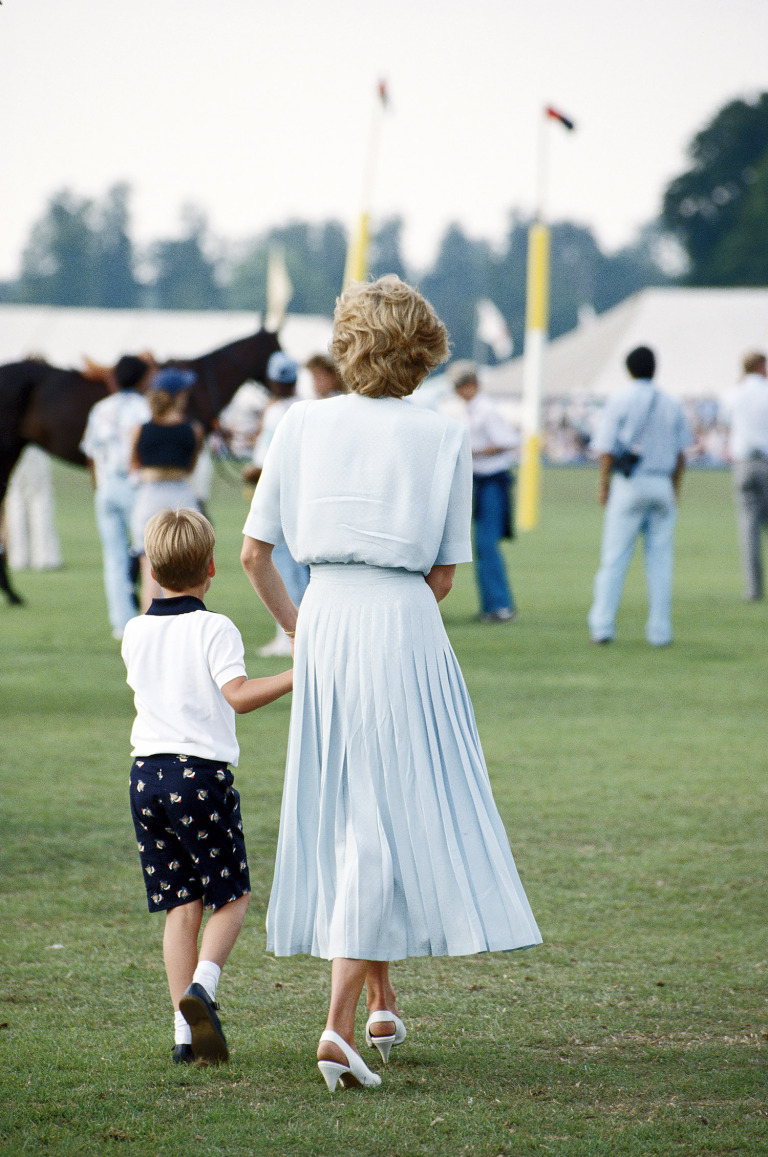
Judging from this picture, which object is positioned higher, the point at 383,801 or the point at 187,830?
the point at 383,801

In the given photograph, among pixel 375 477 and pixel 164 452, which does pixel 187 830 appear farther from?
pixel 164 452

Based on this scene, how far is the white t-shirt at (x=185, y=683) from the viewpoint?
3484 millimetres

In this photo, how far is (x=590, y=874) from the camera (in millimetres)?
5289

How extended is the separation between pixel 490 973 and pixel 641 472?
695 cm

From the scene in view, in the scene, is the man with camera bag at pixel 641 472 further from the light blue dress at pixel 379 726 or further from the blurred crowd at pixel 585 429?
the blurred crowd at pixel 585 429

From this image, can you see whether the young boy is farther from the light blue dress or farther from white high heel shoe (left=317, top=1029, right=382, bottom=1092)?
white high heel shoe (left=317, top=1029, right=382, bottom=1092)

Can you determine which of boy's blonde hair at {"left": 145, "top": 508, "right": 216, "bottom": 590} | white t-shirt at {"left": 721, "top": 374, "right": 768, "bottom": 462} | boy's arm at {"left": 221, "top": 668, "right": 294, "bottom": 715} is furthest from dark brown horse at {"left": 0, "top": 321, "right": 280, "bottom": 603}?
boy's arm at {"left": 221, "top": 668, "right": 294, "bottom": 715}

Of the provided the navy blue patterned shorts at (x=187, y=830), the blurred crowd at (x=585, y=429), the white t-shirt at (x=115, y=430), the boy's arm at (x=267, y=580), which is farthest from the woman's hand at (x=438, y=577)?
the blurred crowd at (x=585, y=429)

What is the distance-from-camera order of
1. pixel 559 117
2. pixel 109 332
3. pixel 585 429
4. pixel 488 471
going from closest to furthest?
pixel 488 471, pixel 559 117, pixel 109 332, pixel 585 429

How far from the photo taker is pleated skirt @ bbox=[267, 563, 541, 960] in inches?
132

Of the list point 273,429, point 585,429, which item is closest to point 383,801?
point 273,429

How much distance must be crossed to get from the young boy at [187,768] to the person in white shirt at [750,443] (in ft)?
35.9

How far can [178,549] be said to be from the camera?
11.5 ft

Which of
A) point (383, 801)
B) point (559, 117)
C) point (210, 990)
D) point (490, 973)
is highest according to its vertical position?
point (559, 117)
